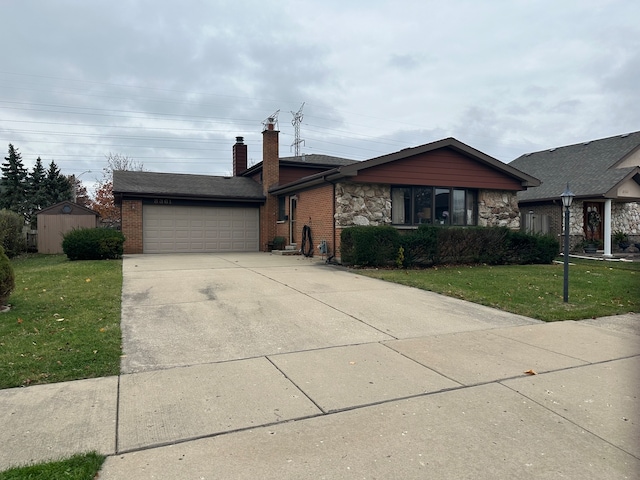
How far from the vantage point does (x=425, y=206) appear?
1595 cm

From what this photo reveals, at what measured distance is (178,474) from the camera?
2.90m

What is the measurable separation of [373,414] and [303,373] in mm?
1124

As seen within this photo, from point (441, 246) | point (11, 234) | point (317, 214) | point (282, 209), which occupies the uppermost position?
point (282, 209)

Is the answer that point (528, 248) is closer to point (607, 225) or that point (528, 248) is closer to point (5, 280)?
point (607, 225)

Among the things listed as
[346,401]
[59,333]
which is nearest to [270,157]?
[59,333]

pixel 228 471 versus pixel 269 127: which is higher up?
pixel 269 127

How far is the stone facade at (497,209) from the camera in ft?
55.6

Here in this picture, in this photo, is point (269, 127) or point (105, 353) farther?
point (269, 127)

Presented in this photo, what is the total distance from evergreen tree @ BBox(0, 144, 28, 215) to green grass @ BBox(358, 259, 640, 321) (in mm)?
39215

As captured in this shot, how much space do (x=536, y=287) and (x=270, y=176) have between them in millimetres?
13288

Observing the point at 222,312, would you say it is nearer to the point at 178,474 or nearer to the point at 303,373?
the point at 303,373

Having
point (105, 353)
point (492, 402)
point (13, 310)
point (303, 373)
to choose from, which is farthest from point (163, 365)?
point (13, 310)

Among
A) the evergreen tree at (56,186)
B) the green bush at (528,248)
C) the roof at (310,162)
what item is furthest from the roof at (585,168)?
the evergreen tree at (56,186)

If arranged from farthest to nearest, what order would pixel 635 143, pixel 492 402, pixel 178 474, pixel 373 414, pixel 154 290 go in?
pixel 635 143 < pixel 154 290 < pixel 492 402 < pixel 373 414 < pixel 178 474
